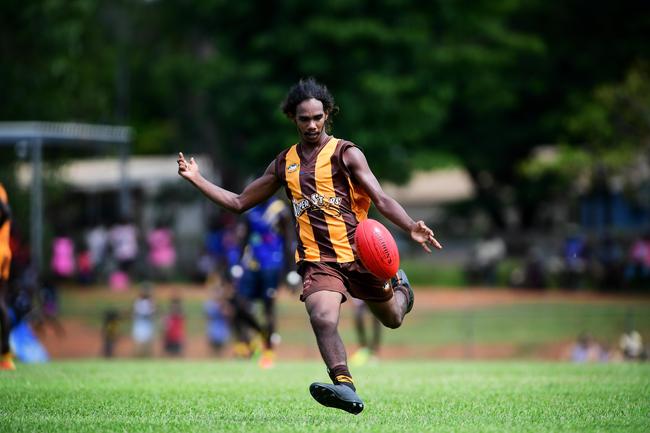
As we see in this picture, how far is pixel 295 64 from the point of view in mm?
36938

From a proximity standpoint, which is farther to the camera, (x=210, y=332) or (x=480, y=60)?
(x=480, y=60)

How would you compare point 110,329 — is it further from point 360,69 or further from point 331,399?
point 331,399

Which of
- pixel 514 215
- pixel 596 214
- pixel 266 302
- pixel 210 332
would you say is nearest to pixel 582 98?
pixel 596 214

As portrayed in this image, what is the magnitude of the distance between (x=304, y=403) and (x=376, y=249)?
1929mm

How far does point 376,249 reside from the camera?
8.25 metres

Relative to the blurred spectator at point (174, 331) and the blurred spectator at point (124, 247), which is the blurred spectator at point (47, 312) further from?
the blurred spectator at point (124, 247)

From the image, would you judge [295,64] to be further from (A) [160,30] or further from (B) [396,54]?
(A) [160,30]

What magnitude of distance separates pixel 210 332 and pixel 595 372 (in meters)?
13.0

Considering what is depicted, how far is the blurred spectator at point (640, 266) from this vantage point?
1331 inches

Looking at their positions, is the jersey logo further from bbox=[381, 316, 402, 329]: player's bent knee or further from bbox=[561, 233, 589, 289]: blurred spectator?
bbox=[561, 233, 589, 289]: blurred spectator

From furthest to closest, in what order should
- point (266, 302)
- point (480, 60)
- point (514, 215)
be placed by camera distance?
point (514, 215)
point (480, 60)
point (266, 302)

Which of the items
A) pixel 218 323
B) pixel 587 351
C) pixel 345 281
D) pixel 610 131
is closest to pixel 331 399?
pixel 345 281

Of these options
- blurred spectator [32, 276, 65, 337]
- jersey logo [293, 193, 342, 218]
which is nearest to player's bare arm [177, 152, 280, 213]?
jersey logo [293, 193, 342, 218]

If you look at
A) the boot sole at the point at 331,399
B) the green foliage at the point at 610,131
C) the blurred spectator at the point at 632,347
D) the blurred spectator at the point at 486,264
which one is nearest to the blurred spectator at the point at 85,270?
the blurred spectator at the point at 486,264
